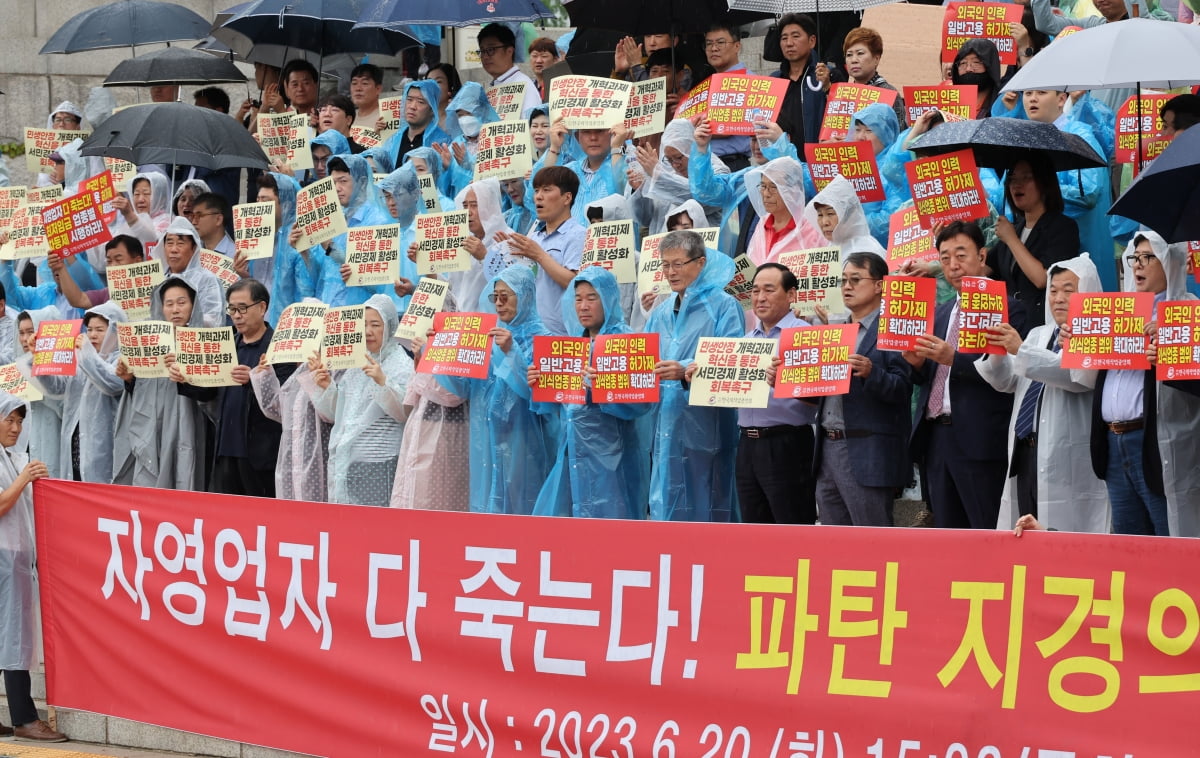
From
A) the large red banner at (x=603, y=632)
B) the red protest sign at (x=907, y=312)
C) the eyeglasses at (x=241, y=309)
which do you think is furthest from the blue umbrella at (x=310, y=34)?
the red protest sign at (x=907, y=312)

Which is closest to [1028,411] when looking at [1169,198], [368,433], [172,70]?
[1169,198]

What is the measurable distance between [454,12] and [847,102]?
3056 mm

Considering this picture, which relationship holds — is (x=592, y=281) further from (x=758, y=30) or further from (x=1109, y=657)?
(x=758, y=30)

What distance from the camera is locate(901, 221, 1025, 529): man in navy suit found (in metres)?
7.66

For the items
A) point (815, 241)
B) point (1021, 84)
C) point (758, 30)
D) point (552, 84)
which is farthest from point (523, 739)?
point (758, 30)

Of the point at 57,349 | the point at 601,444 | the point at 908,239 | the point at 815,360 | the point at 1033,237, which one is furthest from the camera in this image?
the point at 57,349

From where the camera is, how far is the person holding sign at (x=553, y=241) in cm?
941

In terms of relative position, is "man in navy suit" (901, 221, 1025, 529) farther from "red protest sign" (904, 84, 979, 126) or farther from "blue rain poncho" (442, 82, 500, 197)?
"blue rain poncho" (442, 82, 500, 197)

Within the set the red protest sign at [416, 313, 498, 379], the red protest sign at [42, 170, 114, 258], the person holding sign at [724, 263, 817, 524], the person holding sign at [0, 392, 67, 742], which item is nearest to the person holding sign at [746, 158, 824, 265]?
the person holding sign at [724, 263, 817, 524]

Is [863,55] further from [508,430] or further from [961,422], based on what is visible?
[961,422]

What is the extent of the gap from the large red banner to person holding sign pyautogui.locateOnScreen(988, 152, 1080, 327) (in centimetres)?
231

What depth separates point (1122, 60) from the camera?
830 centimetres

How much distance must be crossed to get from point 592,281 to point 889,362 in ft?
5.38

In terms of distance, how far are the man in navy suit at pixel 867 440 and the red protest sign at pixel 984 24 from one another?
3279 mm
